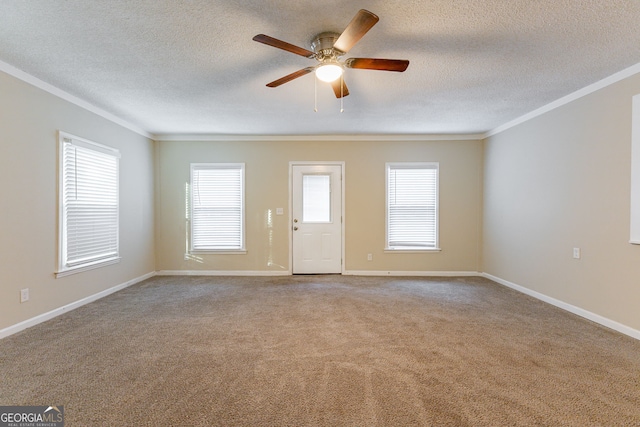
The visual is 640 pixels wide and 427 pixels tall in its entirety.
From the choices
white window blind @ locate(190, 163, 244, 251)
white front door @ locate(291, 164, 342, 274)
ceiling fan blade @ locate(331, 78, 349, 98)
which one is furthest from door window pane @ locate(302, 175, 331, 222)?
ceiling fan blade @ locate(331, 78, 349, 98)

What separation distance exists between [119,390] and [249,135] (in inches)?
168

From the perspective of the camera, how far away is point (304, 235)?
217 inches

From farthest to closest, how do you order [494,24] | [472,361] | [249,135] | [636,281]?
[249,135], [636,281], [472,361], [494,24]

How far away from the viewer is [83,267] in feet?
12.2

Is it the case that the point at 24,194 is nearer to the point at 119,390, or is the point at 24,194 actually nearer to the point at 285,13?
the point at 119,390

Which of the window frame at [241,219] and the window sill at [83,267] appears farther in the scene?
the window frame at [241,219]

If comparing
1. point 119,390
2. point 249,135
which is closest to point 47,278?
point 119,390

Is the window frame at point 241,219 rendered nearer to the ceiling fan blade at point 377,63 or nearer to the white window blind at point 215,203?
the white window blind at point 215,203

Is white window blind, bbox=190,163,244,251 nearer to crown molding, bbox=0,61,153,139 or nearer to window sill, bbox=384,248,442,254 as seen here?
crown molding, bbox=0,61,153,139

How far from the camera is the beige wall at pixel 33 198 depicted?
111 inches

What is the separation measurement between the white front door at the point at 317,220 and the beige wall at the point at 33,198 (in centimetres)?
295

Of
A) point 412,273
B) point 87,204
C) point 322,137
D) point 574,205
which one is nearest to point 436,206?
point 412,273

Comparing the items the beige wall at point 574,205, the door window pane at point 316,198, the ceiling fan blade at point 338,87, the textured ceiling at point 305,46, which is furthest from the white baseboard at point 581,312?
the ceiling fan blade at point 338,87

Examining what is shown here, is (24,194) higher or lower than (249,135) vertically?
lower
